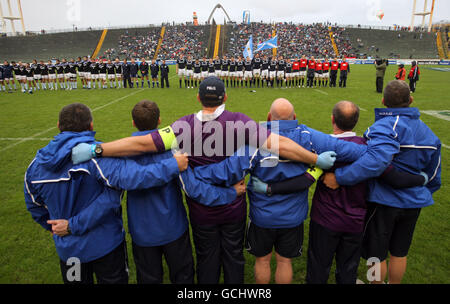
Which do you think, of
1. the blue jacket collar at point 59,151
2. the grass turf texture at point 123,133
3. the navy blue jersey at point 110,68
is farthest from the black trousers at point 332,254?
the navy blue jersey at point 110,68

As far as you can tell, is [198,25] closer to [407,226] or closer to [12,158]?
[12,158]

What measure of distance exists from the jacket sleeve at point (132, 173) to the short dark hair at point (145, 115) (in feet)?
1.22

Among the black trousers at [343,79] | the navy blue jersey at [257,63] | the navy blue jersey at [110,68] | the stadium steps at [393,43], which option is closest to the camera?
the black trousers at [343,79]

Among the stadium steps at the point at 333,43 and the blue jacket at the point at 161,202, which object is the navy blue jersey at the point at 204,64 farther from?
the stadium steps at the point at 333,43

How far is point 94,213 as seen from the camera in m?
2.12

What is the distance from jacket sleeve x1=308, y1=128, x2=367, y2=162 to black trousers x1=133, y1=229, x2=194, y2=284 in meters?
1.53

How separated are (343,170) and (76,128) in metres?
2.30

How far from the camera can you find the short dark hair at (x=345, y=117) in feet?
8.07

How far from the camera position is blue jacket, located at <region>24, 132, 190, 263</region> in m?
2.02

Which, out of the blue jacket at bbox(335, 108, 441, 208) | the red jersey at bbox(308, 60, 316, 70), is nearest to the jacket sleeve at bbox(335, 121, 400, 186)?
the blue jacket at bbox(335, 108, 441, 208)

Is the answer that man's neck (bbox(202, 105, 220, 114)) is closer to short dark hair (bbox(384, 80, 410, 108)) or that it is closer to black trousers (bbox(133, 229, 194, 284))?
black trousers (bbox(133, 229, 194, 284))

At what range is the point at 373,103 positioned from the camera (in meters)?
12.9
